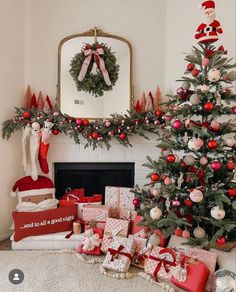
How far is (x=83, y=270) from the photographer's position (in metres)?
2.02

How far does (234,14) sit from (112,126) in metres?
1.45

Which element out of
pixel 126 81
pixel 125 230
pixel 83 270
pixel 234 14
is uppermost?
pixel 234 14

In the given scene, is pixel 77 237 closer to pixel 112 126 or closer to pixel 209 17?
pixel 112 126

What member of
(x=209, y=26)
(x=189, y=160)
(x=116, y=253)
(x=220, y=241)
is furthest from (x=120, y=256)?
(x=209, y=26)

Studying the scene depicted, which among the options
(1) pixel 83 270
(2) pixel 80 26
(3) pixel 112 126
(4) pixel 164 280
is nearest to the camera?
(4) pixel 164 280

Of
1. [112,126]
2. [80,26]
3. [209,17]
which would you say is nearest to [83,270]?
[112,126]

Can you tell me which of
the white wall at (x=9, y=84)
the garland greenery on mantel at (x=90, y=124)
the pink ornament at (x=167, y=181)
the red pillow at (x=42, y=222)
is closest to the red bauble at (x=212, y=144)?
the pink ornament at (x=167, y=181)

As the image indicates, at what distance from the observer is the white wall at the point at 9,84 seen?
2582 mm

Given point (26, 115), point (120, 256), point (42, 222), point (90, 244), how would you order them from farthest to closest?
point (26, 115)
point (42, 222)
point (90, 244)
point (120, 256)

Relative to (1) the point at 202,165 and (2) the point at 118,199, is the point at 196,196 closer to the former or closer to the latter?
(1) the point at 202,165

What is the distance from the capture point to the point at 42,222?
95.0 inches

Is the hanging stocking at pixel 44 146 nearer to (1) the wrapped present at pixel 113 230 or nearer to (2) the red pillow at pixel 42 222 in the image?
(2) the red pillow at pixel 42 222

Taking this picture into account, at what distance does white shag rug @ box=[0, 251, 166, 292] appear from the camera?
179 cm

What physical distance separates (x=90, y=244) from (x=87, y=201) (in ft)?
1.63
